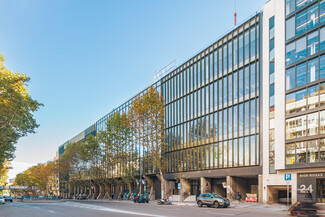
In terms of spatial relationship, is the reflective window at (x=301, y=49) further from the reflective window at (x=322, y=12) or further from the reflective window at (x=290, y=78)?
the reflective window at (x=322, y=12)

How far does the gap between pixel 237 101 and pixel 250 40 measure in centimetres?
824

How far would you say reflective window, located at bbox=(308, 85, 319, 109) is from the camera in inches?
1272

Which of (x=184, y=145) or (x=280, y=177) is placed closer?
(x=280, y=177)

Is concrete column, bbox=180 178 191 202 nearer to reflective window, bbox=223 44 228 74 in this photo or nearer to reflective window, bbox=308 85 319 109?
reflective window, bbox=223 44 228 74

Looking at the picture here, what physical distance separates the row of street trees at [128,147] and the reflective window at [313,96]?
25.9 meters

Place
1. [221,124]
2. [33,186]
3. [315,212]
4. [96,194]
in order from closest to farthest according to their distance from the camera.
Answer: [315,212] < [221,124] < [96,194] < [33,186]

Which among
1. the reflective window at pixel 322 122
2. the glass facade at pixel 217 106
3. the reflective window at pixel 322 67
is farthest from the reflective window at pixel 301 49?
the reflective window at pixel 322 122

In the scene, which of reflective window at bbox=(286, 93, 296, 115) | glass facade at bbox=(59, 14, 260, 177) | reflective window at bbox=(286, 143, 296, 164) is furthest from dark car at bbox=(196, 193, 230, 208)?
reflective window at bbox=(286, 93, 296, 115)

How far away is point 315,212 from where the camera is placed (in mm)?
15023

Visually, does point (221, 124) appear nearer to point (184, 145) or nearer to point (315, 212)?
point (184, 145)

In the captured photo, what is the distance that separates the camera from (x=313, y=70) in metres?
32.9

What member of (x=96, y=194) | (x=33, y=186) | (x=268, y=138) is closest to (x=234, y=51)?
(x=268, y=138)

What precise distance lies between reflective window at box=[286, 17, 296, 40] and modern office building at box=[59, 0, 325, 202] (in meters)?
0.12

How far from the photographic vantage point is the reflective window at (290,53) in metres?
35.4
